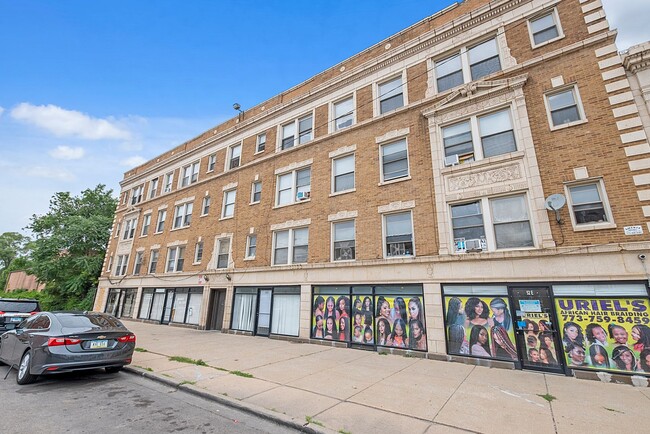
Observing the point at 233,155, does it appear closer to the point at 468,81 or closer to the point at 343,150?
the point at 343,150

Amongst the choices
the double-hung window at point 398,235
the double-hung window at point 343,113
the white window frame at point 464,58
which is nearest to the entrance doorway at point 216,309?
the double-hung window at point 398,235

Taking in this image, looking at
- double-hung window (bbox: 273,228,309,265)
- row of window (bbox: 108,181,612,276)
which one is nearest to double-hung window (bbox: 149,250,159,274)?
double-hung window (bbox: 273,228,309,265)

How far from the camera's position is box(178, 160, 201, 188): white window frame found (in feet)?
74.1

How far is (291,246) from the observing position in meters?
15.2

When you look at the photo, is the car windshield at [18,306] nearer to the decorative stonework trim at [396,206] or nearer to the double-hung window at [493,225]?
the decorative stonework trim at [396,206]

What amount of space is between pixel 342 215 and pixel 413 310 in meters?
5.14

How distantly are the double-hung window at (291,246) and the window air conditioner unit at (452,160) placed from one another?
23.6 feet

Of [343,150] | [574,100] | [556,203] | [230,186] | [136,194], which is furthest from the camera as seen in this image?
[136,194]

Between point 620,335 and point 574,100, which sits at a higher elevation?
point 574,100

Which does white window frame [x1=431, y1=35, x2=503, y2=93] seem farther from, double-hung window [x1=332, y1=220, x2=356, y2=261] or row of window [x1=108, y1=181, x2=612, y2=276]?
double-hung window [x1=332, y1=220, x2=356, y2=261]

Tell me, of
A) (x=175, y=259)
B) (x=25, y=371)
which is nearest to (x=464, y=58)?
(x=25, y=371)

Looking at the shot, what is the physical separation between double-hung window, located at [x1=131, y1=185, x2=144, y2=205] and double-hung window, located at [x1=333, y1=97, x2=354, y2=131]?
20628 mm

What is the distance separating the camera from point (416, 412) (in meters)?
5.24

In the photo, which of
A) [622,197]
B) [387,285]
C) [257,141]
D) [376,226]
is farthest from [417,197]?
[257,141]
